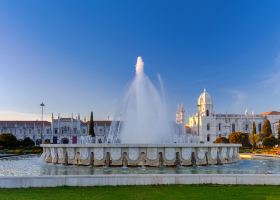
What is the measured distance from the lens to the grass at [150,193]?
9.84 m

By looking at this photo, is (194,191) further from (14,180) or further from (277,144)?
(277,144)

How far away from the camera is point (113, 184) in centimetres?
1178

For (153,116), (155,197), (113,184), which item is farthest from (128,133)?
(155,197)

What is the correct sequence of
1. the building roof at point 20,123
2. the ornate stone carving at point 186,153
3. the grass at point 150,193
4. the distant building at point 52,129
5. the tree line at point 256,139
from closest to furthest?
the grass at point 150,193, the ornate stone carving at point 186,153, the tree line at point 256,139, the distant building at point 52,129, the building roof at point 20,123

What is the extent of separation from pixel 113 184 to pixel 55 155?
1004cm

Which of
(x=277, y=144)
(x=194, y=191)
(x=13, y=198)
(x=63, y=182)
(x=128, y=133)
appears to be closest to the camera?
(x=13, y=198)

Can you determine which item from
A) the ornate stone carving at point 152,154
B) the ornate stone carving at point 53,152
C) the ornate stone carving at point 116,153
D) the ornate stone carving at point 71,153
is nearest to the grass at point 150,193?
the ornate stone carving at point 152,154

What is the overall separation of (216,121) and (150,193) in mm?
89239

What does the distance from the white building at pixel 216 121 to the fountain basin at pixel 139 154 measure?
75.2 meters

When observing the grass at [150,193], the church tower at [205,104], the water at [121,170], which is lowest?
the water at [121,170]

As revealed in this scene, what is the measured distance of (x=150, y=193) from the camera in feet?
34.3

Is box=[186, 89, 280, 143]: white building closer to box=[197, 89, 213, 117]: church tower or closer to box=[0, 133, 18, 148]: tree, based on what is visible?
box=[197, 89, 213, 117]: church tower

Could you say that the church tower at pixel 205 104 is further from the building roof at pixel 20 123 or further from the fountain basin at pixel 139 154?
the fountain basin at pixel 139 154

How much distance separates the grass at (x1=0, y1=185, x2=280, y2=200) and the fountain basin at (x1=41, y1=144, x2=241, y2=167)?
693 centimetres
